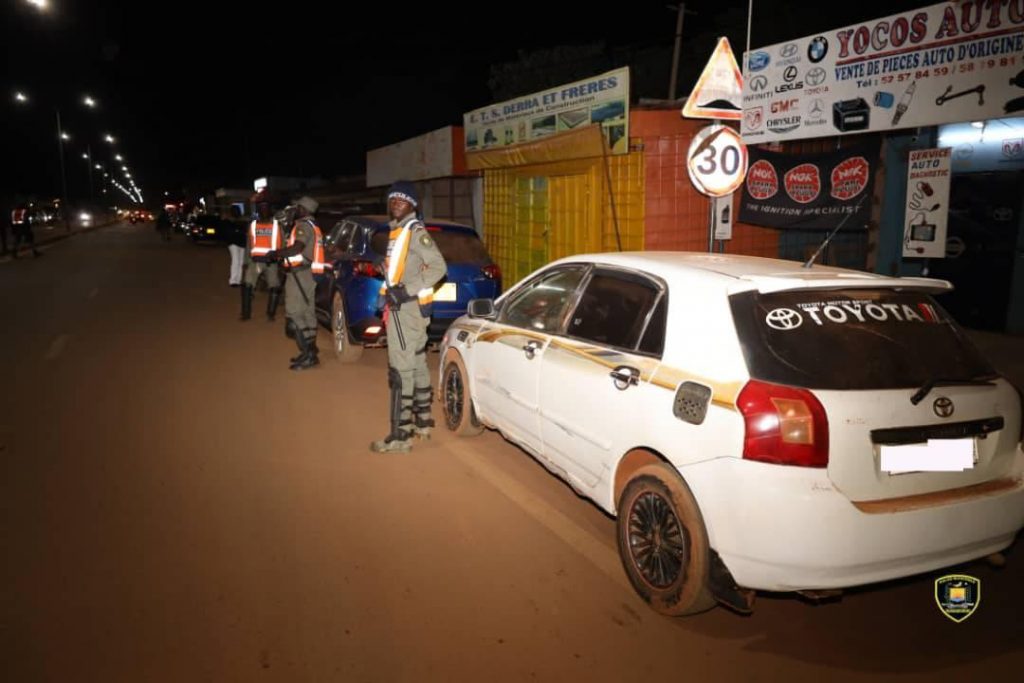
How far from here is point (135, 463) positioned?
5.70m

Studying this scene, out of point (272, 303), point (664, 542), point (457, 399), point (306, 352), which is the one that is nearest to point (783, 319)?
point (664, 542)

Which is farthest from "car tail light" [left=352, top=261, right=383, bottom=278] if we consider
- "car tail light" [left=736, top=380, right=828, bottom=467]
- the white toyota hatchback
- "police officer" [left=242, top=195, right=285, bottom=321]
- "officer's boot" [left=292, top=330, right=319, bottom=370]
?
"car tail light" [left=736, top=380, right=828, bottom=467]

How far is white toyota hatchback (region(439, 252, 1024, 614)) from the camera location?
313 centimetres

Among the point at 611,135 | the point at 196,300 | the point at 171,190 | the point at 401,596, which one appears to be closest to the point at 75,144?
the point at 171,190

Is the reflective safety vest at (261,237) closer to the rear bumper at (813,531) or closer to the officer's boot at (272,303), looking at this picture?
the officer's boot at (272,303)

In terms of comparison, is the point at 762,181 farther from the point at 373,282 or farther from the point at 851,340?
the point at 851,340

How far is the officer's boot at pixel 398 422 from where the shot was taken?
604 centimetres

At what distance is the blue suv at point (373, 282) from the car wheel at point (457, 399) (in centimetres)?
183

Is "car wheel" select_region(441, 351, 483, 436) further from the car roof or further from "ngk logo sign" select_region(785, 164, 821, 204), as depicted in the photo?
"ngk logo sign" select_region(785, 164, 821, 204)

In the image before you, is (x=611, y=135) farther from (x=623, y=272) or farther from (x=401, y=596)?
(x=401, y=596)

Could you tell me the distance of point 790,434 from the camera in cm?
312

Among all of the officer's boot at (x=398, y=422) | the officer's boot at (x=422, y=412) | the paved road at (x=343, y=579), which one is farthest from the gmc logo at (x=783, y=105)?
the officer's boot at (x=398, y=422)

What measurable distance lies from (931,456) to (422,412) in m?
3.95

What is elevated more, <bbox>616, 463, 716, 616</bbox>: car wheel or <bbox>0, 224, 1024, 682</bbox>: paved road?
<bbox>616, 463, 716, 616</bbox>: car wheel
